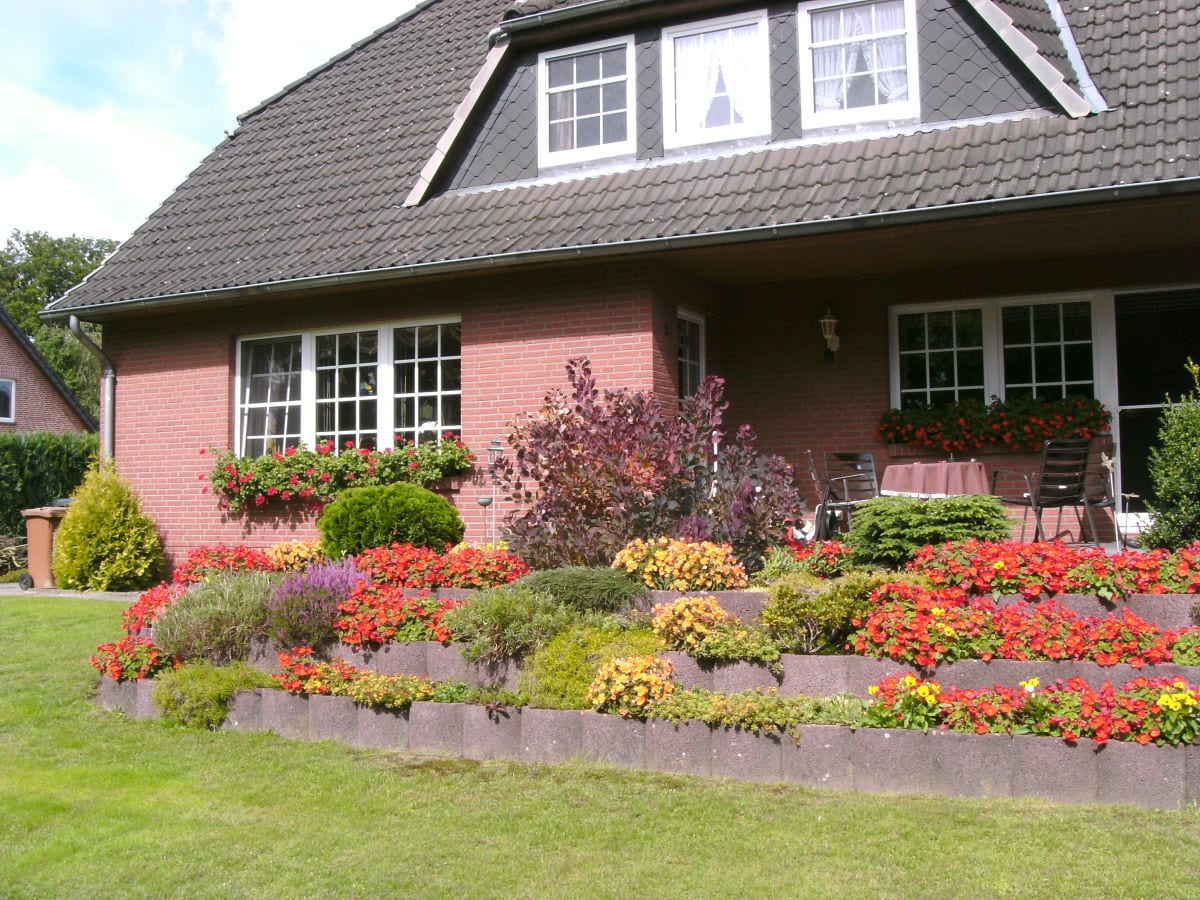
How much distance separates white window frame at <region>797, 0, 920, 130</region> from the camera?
398 inches

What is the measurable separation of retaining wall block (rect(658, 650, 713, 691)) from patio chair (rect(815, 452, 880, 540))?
324 centimetres

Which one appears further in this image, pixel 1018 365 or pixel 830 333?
pixel 830 333

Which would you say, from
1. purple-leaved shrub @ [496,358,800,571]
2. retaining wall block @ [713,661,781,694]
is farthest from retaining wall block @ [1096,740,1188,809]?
purple-leaved shrub @ [496,358,800,571]

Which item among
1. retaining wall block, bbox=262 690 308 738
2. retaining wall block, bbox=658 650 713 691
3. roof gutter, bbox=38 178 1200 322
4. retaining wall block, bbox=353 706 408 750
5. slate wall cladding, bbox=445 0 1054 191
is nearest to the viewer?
retaining wall block, bbox=658 650 713 691

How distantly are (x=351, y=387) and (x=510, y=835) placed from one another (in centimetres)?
783

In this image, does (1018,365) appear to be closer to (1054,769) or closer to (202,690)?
(1054,769)

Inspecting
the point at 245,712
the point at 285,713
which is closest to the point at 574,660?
the point at 285,713

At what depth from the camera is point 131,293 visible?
40.1ft

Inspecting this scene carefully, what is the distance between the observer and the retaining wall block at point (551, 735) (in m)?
6.05

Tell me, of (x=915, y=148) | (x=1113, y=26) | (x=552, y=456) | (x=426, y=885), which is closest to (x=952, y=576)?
(x=552, y=456)

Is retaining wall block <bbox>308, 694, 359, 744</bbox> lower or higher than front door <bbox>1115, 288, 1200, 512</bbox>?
lower

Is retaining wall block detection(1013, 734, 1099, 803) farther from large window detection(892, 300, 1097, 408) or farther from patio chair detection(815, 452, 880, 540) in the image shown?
large window detection(892, 300, 1097, 408)

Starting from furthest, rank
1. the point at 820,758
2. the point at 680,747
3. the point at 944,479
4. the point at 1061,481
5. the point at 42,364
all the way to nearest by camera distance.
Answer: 1. the point at 42,364
2. the point at 944,479
3. the point at 1061,481
4. the point at 680,747
5. the point at 820,758

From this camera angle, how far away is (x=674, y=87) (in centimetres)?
1091
